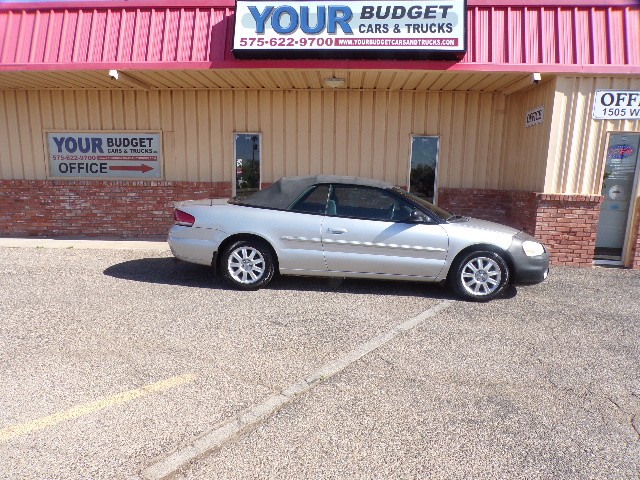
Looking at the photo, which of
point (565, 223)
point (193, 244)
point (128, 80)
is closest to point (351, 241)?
point (193, 244)

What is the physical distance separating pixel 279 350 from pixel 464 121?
6.89m

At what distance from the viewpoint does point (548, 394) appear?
10.6 ft

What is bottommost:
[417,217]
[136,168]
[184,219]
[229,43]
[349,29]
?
[184,219]

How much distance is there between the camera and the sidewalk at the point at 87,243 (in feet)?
26.7

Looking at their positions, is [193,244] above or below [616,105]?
below

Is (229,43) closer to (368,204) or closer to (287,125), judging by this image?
(287,125)

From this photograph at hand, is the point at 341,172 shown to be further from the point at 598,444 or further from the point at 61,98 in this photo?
the point at 598,444

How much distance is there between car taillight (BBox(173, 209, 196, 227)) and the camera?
18.4ft

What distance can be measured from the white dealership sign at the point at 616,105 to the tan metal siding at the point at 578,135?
6cm

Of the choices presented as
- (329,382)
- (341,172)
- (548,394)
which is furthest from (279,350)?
(341,172)

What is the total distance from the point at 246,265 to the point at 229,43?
3906 millimetres

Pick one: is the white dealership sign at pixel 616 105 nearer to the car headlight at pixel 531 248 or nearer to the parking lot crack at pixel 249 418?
the car headlight at pixel 531 248

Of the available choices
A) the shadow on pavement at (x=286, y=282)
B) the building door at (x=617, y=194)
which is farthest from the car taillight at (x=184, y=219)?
the building door at (x=617, y=194)

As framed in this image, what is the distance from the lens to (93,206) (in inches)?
360
